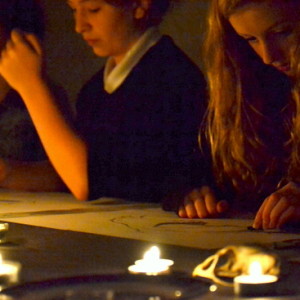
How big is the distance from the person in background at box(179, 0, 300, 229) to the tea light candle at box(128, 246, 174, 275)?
0.53 meters

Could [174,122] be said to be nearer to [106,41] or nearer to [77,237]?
[106,41]

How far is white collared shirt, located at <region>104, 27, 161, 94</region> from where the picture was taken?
6.59 ft

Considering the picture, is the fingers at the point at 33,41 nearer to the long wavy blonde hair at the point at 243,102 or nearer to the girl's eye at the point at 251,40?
the long wavy blonde hair at the point at 243,102

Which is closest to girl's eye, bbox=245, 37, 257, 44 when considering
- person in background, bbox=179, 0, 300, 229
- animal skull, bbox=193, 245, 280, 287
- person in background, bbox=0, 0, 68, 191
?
person in background, bbox=179, 0, 300, 229

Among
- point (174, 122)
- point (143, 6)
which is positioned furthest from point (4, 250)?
point (143, 6)

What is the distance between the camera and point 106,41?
2.02 m

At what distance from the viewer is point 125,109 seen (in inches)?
79.0

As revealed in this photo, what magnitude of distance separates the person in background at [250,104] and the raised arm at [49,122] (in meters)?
0.36

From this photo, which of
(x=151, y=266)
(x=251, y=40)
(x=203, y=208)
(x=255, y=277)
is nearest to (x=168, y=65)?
(x=251, y=40)

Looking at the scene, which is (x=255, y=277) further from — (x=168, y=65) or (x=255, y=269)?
(x=168, y=65)

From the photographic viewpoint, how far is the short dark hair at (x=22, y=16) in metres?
2.41

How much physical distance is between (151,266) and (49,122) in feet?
3.32

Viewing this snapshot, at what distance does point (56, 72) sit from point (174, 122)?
1.36 meters

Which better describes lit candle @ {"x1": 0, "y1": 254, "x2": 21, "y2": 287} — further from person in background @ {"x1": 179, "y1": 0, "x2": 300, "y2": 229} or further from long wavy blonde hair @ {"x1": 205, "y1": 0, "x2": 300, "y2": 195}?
long wavy blonde hair @ {"x1": 205, "y1": 0, "x2": 300, "y2": 195}
